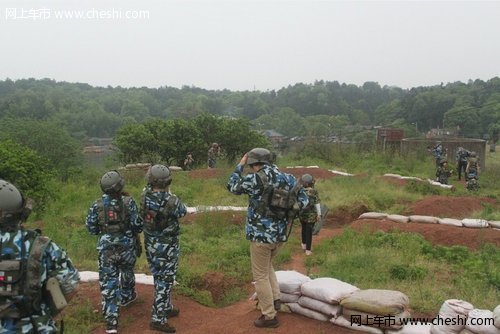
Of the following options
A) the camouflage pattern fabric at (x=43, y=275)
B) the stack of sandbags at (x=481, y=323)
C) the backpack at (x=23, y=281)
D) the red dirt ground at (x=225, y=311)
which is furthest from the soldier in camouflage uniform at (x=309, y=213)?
the backpack at (x=23, y=281)

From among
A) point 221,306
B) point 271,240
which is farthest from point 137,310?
point 271,240

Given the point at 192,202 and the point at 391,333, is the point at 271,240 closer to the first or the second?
the point at 391,333

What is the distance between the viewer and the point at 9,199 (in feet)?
9.48

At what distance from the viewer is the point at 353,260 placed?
7.04 m

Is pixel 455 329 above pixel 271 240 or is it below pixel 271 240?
→ below

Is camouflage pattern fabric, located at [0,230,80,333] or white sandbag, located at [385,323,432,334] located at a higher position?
camouflage pattern fabric, located at [0,230,80,333]

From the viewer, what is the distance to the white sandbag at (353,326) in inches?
178

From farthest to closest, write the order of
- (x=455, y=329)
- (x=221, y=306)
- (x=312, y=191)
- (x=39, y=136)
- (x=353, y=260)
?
(x=39, y=136), (x=312, y=191), (x=353, y=260), (x=221, y=306), (x=455, y=329)

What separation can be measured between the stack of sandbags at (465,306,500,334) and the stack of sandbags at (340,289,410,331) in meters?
0.58

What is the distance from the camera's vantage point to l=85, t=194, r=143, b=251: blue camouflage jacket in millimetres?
4848

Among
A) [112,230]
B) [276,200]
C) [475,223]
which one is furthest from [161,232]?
[475,223]

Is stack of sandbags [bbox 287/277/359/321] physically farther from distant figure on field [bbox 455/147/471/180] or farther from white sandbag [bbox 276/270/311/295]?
distant figure on field [bbox 455/147/471/180]

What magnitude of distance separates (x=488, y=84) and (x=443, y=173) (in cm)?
6256

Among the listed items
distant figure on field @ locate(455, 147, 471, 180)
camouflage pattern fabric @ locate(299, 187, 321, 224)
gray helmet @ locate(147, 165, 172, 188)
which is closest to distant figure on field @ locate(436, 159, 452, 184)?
distant figure on field @ locate(455, 147, 471, 180)
